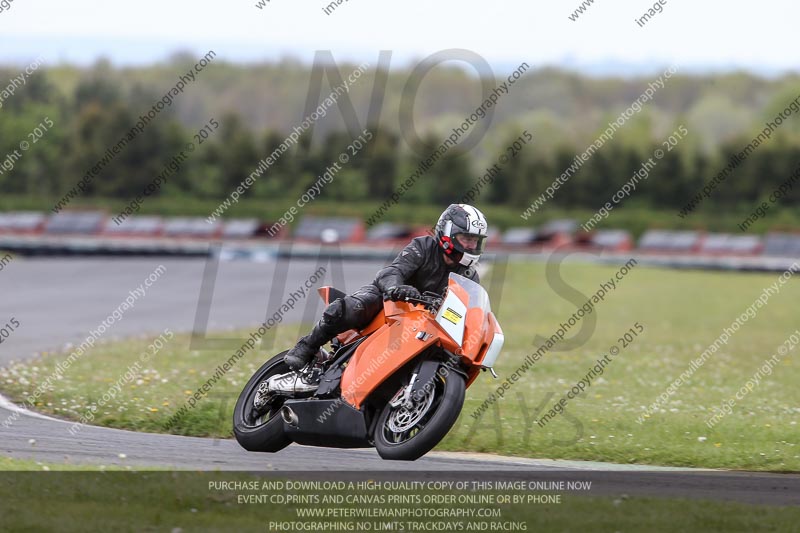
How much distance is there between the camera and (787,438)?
11383 mm

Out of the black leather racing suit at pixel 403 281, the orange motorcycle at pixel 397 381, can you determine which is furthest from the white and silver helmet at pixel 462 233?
the orange motorcycle at pixel 397 381

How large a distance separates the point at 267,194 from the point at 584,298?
4862 centimetres

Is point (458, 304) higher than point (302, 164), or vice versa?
point (458, 304)

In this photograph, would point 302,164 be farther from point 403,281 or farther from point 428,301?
point 428,301

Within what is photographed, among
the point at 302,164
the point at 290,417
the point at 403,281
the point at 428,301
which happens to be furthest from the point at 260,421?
the point at 302,164

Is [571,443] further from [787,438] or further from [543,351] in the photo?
[543,351]

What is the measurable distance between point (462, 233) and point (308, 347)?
1.72m

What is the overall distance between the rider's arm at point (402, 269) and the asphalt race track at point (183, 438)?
1.49m

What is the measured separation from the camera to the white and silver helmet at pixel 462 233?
9.21 meters


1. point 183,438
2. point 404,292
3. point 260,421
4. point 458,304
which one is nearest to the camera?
point 458,304

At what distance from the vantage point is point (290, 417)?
9.26 m

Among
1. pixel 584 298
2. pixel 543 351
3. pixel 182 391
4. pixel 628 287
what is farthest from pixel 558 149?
pixel 182 391

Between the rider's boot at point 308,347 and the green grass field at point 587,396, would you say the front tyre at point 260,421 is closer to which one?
the rider's boot at point 308,347

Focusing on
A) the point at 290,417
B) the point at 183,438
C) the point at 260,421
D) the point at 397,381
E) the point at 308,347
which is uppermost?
the point at 397,381
